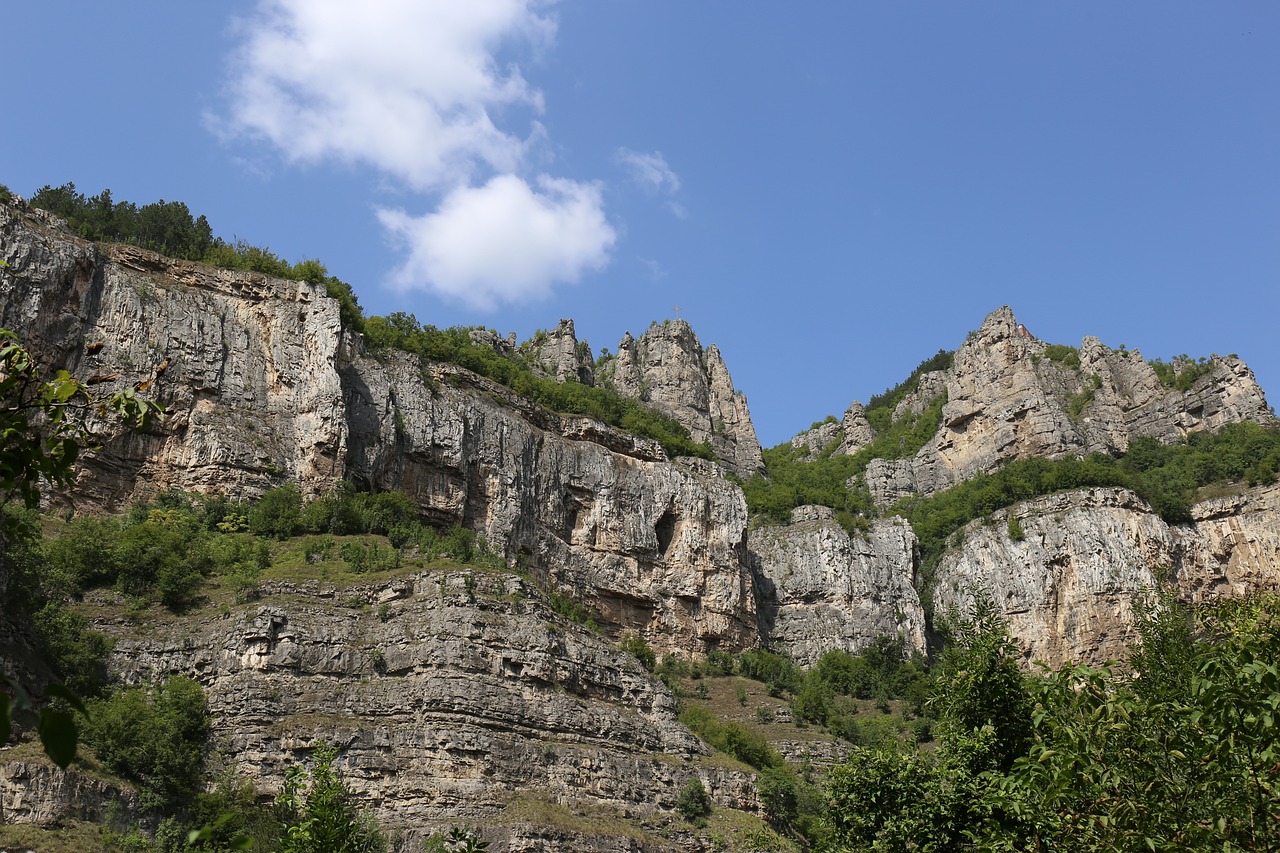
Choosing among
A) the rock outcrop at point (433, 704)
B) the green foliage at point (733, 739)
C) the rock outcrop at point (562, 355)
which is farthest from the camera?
the rock outcrop at point (562, 355)

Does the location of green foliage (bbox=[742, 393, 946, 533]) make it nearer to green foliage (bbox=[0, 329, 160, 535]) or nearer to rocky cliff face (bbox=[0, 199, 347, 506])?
rocky cliff face (bbox=[0, 199, 347, 506])

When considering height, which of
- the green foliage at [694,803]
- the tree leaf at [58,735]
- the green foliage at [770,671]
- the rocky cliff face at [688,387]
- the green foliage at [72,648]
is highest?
the rocky cliff face at [688,387]

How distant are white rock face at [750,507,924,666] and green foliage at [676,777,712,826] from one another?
103 ft

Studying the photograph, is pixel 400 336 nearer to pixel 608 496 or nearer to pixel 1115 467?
pixel 608 496

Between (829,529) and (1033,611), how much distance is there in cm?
1391

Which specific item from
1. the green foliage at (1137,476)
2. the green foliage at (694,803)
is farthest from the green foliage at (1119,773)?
the green foliage at (1137,476)

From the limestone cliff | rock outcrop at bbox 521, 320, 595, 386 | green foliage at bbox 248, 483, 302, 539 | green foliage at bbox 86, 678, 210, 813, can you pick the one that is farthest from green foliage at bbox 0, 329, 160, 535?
rock outcrop at bbox 521, 320, 595, 386

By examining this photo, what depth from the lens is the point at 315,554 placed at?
1855 inches

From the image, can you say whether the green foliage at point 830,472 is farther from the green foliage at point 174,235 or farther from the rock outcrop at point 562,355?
the green foliage at point 174,235

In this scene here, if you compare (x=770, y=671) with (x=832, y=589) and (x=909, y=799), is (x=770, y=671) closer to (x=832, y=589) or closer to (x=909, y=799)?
(x=832, y=589)

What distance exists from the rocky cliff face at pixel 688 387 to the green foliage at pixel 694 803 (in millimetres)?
55694

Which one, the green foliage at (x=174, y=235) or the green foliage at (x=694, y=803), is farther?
the green foliage at (x=174, y=235)

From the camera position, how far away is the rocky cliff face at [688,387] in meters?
97.9

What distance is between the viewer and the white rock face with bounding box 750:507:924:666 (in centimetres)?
7250
